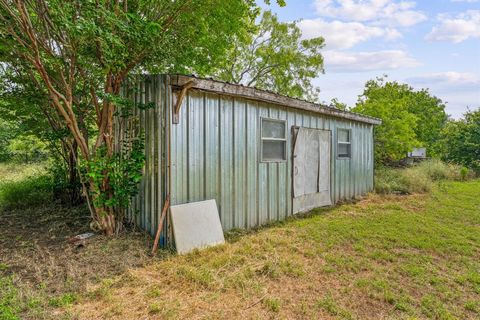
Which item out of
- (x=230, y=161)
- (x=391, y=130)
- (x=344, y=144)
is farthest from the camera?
(x=391, y=130)

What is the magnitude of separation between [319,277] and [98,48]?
12.7ft

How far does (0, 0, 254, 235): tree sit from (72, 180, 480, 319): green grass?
1.68 m

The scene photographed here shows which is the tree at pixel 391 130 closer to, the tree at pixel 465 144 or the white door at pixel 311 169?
the tree at pixel 465 144

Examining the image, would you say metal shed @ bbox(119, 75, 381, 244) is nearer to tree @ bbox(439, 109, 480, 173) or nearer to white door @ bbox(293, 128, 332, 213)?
white door @ bbox(293, 128, 332, 213)

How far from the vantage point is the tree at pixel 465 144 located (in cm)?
1524

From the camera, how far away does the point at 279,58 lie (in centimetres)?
1673

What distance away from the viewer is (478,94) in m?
19.7

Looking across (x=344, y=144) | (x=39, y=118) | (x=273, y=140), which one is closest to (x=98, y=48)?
(x=39, y=118)

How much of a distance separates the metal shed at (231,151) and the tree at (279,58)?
10.7 meters

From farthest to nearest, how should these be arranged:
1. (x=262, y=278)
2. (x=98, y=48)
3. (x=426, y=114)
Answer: (x=426, y=114)
(x=98, y=48)
(x=262, y=278)

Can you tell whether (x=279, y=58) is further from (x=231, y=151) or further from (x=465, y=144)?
(x=231, y=151)

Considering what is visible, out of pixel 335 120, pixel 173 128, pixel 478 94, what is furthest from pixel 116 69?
pixel 478 94

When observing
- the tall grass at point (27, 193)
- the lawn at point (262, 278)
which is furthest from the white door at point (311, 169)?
the tall grass at point (27, 193)

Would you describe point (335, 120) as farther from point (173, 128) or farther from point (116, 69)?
point (116, 69)
